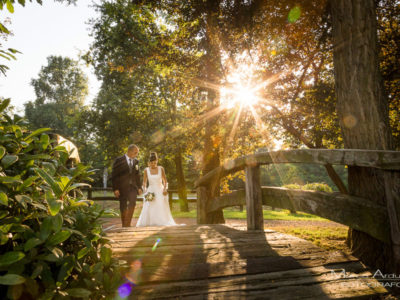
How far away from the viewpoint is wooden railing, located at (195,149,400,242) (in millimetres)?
2193

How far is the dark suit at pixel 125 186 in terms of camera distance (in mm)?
6629

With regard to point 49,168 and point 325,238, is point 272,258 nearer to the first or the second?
point 49,168

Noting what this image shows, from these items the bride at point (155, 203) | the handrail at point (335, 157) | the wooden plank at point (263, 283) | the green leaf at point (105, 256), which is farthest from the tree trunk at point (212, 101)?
the green leaf at point (105, 256)

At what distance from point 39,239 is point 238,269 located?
5.59ft

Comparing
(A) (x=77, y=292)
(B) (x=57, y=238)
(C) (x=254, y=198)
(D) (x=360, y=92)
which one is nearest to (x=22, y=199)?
(B) (x=57, y=238)

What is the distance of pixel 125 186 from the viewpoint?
664 cm

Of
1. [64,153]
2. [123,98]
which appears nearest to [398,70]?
[64,153]

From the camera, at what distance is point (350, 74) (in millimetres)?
3594

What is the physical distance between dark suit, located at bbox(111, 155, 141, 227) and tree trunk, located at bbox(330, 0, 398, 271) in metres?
4.95

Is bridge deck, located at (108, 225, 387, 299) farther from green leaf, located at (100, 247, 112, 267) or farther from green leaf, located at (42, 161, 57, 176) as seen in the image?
green leaf, located at (42, 161, 57, 176)

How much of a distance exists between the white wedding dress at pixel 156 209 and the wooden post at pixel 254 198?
4332 mm

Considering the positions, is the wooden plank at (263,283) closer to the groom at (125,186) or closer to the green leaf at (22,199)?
the green leaf at (22,199)

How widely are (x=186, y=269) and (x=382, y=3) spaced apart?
7509 millimetres

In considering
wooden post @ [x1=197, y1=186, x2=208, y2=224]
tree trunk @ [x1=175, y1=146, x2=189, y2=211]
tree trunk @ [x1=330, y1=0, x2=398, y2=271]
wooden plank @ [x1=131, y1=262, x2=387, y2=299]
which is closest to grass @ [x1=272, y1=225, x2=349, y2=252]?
tree trunk @ [x1=330, y1=0, x2=398, y2=271]
